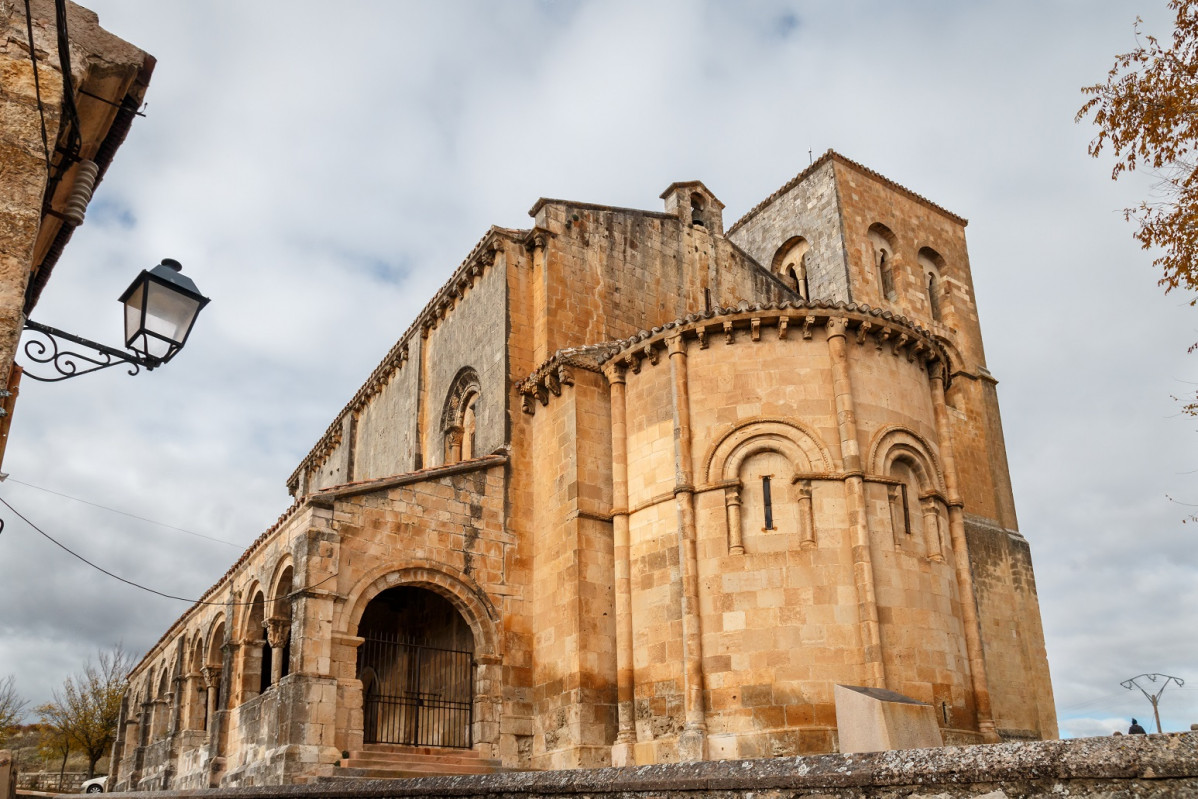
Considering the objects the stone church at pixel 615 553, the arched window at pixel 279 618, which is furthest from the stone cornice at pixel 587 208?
the arched window at pixel 279 618

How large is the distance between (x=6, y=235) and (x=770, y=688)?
458 inches

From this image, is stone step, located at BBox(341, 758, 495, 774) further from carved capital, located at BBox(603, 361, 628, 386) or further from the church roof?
the church roof

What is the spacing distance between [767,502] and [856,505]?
133cm

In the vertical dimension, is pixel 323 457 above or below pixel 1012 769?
above

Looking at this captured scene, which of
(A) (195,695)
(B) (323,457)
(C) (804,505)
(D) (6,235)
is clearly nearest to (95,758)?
(B) (323,457)

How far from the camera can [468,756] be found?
15.9m

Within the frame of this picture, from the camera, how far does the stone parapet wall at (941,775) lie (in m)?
3.35

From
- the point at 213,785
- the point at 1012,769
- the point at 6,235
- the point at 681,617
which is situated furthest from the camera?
the point at 213,785

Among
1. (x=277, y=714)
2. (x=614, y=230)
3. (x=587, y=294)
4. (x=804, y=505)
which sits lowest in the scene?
(x=277, y=714)

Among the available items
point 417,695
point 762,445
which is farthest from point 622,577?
point 417,695

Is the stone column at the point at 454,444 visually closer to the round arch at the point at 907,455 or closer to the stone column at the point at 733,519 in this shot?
the stone column at the point at 733,519

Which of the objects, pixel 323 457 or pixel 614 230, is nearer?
pixel 614 230

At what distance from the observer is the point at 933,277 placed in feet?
91.8

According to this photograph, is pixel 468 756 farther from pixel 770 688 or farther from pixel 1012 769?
pixel 1012 769
